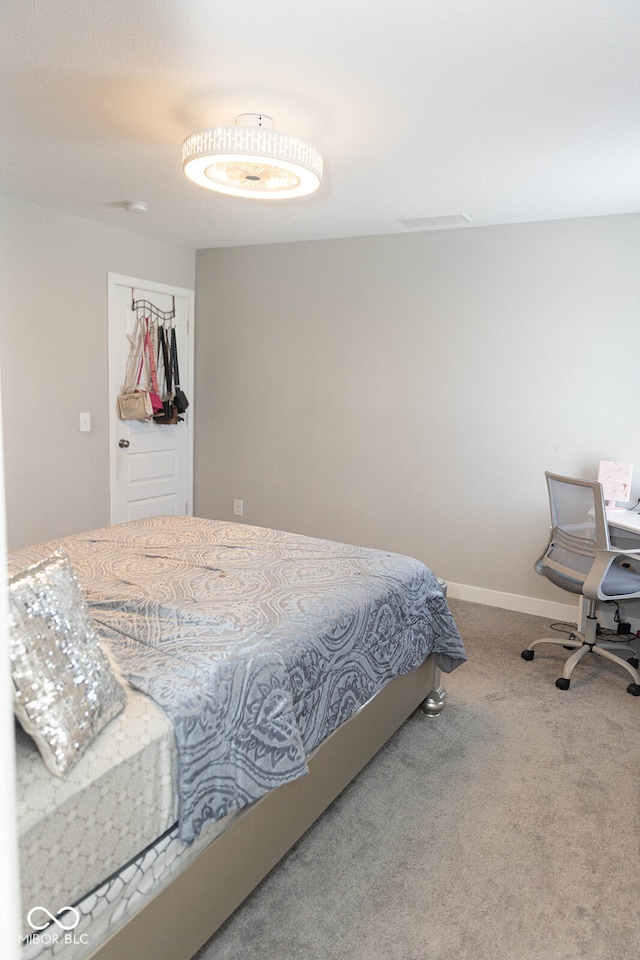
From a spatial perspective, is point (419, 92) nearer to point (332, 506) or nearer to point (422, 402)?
point (422, 402)

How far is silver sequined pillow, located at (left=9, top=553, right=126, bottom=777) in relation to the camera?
1254mm

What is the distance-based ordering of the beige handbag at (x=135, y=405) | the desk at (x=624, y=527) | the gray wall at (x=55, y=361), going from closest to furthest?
1. the desk at (x=624, y=527)
2. the gray wall at (x=55, y=361)
3. the beige handbag at (x=135, y=405)

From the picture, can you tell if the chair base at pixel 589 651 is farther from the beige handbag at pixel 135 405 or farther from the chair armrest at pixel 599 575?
the beige handbag at pixel 135 405

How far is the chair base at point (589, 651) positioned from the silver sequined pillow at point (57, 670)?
2354 mm

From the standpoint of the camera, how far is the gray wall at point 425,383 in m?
3.78

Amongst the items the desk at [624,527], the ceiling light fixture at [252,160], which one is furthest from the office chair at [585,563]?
the ceiling light fixture at [252,160]

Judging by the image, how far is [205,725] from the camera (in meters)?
1.54

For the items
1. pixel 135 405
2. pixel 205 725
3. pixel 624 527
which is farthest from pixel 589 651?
pixel 135 405

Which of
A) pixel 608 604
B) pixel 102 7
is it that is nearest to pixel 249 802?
pixel 102 7

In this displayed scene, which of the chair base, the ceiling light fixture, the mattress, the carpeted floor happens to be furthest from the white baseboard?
the mattress

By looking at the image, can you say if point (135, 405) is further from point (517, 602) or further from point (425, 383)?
point (517, 602)

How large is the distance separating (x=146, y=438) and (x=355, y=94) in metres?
3.19

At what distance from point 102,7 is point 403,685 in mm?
2393

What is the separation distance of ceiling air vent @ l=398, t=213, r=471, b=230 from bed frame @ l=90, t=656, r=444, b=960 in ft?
8.78
